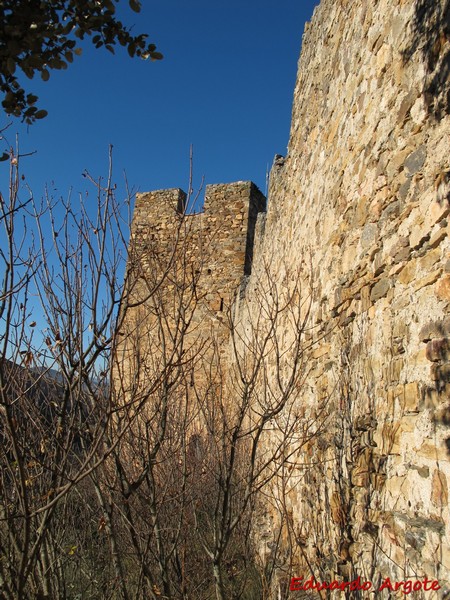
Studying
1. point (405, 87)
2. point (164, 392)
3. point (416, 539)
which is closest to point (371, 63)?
point (405, 87)

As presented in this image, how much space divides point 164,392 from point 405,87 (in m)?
1.77

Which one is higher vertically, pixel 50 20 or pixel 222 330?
pixel 222 330

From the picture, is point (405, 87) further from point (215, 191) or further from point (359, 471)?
point (215, 191)

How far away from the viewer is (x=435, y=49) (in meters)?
2.08

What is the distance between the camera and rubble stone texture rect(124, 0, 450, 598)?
1827 mm

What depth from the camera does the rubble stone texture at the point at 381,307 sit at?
183 cm

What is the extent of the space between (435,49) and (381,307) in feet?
3.53

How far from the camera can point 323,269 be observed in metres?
3.31

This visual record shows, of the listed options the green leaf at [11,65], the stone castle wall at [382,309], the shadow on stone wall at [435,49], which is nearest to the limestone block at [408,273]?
the stone castle wall at [382,309]

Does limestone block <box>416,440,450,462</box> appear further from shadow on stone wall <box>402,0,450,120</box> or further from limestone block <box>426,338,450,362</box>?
shadow on stone wall <box>402,0,450,120</box>

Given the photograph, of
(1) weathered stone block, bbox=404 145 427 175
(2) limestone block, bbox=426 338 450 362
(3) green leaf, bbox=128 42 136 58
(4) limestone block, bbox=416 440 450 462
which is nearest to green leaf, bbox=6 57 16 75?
(3) green leaf, bbox=128 42 136 58

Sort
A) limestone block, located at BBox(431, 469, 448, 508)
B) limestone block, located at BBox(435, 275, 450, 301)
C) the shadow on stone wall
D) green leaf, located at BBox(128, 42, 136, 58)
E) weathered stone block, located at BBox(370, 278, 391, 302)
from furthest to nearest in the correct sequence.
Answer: weathered stone block, located at BBox(370, 278, 391, 302) → green leaf, located at BBox(128, 42, 136, 58) → the shadow on stone wall → limestone block, located at BBox(435, 275, 450, 301) → limestone block, located at BBox(431, 469, 448, 508)

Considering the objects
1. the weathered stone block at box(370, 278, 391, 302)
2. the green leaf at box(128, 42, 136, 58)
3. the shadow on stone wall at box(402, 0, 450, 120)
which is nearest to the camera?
the shadow on stone wall at box(402, 0, 450, 120)

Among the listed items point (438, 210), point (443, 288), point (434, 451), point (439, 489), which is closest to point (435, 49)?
point (438, 210)
